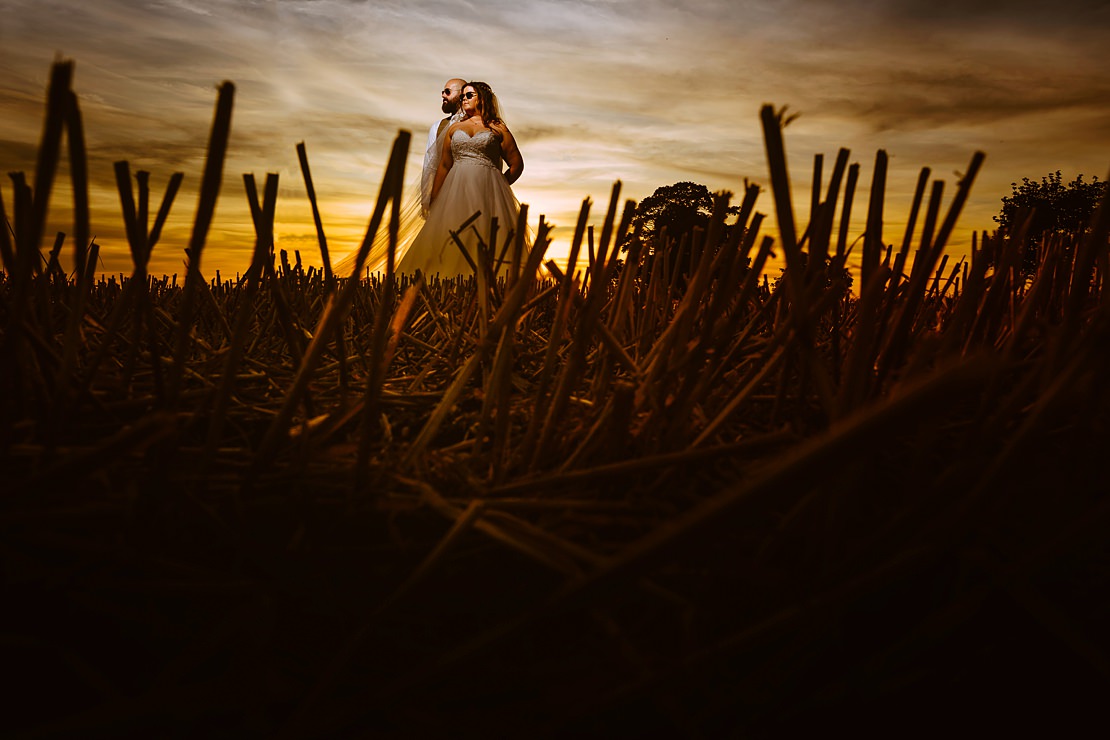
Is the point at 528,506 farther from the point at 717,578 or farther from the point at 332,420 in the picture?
the point at 332,420

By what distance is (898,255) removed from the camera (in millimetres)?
753

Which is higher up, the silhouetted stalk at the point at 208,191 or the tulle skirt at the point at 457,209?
the tulle skirt at the point at 457,209

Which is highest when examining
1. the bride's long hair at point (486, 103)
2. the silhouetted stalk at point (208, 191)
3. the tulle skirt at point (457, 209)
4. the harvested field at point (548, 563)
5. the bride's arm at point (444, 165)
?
the bride's long hair at point (486, 103)

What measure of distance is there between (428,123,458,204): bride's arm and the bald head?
4.00 ft

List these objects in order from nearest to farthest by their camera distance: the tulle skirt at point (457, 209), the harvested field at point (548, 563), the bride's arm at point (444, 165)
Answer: the harvested field at point (548, 563) < the tulle skirt at point (457, 209) < the bride's arm at point (444, 165)

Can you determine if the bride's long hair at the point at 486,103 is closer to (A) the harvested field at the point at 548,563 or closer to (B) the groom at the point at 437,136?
(B) the groom at the point at 437,136

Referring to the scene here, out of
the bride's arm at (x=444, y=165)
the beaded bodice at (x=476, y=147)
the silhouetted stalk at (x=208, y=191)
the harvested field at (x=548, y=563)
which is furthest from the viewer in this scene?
the bride's arm at (x=444, y=165)

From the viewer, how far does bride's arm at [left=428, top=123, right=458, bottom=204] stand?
646 cm

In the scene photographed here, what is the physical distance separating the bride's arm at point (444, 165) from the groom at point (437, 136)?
0.11m

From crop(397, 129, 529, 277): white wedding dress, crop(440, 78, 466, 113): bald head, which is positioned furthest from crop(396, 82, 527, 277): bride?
crop(440, 78, 466, 113): bald head

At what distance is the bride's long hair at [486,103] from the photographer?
6.55 metres

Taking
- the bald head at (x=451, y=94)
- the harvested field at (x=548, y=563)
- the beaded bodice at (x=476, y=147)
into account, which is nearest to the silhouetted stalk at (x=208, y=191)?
the harvested field at (x=548, y=563)

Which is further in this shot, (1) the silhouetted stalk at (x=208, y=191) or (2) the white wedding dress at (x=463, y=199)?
(2) the white wedding dress at (x=463, y=199)

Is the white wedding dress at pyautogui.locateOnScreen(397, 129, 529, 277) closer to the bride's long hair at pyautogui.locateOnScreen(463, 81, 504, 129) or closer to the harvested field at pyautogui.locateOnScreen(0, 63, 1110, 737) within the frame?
the bride's long hair at pyautogui.locateOnScreen(463, 81, 504, 129)
